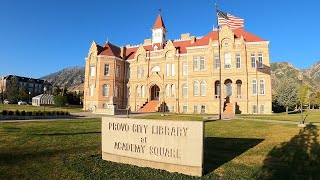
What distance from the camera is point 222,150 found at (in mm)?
10875

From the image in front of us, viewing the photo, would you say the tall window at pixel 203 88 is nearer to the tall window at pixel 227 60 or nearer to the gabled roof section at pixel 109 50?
the tall window at pixel 227 60

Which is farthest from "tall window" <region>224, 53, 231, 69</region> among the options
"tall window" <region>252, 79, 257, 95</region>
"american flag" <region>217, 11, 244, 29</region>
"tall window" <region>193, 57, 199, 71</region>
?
"american flag" <region>217, 11, 244, 29</region>

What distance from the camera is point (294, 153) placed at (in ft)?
33.1

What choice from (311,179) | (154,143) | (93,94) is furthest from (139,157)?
(93,94)

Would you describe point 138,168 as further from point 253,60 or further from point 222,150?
point 253,60

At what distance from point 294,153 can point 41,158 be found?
9.80 meters

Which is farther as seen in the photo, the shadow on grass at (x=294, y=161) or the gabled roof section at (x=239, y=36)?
the gabled roof section at (x=239, y=36)

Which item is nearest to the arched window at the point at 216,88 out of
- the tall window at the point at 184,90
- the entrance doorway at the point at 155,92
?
the tall window at the point at 184,90

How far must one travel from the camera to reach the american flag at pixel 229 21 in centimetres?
2666

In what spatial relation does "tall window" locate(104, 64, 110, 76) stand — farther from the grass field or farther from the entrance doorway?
the grass field

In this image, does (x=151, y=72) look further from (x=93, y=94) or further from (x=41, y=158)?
(x=41, y=158)

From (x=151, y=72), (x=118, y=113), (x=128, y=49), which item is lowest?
(x=118, y=113)

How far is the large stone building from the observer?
134 ft

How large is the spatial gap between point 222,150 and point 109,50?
4687 cm
